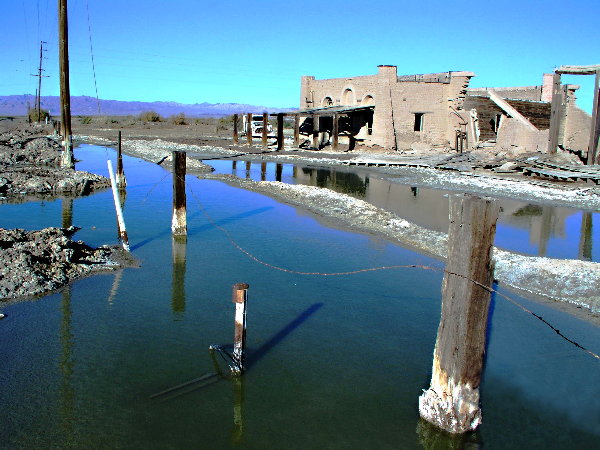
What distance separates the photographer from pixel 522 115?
26406 mm

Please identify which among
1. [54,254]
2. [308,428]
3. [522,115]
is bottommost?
[308,428]

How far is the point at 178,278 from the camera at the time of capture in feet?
30.8

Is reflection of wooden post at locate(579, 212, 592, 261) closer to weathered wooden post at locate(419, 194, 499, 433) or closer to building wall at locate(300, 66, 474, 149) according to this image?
weathered wooden post at locate(419, 194, 499, 433)

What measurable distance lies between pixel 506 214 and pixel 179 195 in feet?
30.8

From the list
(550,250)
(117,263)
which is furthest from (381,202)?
(117,263)

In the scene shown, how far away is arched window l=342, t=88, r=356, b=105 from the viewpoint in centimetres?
3641

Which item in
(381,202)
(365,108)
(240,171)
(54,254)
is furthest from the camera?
(365,108)

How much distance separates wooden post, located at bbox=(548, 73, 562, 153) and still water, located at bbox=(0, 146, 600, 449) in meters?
14.5

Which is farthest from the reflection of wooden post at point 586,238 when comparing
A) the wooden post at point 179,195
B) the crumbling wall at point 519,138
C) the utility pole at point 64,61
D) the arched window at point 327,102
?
the arched window at point 327,102

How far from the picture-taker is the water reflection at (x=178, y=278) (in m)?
8.11

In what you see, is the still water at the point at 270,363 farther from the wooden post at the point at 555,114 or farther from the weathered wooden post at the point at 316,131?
the weathered wooden post at the point at 316,131

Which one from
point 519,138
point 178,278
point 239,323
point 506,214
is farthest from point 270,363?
point 519,138

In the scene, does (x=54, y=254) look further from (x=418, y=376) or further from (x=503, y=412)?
(x=503, y=412)

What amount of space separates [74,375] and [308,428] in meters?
2.68
